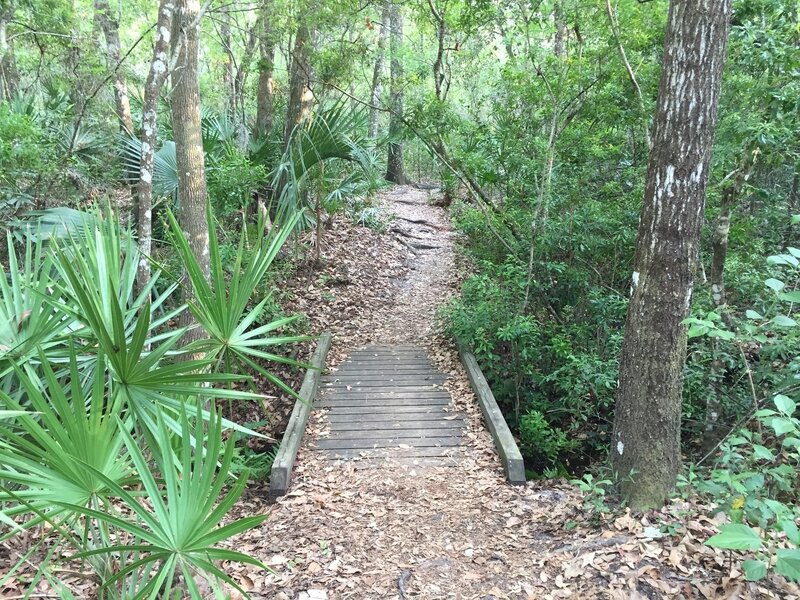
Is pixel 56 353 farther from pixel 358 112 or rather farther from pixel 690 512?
pixel 358 112

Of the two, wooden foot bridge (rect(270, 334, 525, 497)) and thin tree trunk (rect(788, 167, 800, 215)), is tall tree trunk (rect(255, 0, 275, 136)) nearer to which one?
wooden foot bridge (rect(270, 334, 525, 497))

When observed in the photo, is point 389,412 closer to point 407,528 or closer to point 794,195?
point 407,528

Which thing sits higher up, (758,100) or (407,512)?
(758,100)

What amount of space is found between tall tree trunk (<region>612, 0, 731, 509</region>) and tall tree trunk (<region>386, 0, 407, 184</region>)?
4609 mm

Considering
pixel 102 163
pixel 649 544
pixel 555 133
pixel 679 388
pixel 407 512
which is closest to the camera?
pixel 649 544

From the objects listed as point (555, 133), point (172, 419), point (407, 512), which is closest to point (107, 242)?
point (172, 419)

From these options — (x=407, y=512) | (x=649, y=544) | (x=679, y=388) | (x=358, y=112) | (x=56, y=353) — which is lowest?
(x=407, y=512)

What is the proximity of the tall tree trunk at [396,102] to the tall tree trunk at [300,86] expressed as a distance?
4.64 feet

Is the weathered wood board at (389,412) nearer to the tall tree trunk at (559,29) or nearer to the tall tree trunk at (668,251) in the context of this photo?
the tall tree trunk at (668,251)

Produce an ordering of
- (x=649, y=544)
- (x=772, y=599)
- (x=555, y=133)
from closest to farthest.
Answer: (x=772, y=599), (x=649, y=544), (x=555, y=133)

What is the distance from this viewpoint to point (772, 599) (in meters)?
2.41

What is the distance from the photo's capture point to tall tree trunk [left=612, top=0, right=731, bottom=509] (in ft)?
10.3

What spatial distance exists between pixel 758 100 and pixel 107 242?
5454 millimetres

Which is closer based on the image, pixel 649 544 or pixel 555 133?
pixel 649 544
